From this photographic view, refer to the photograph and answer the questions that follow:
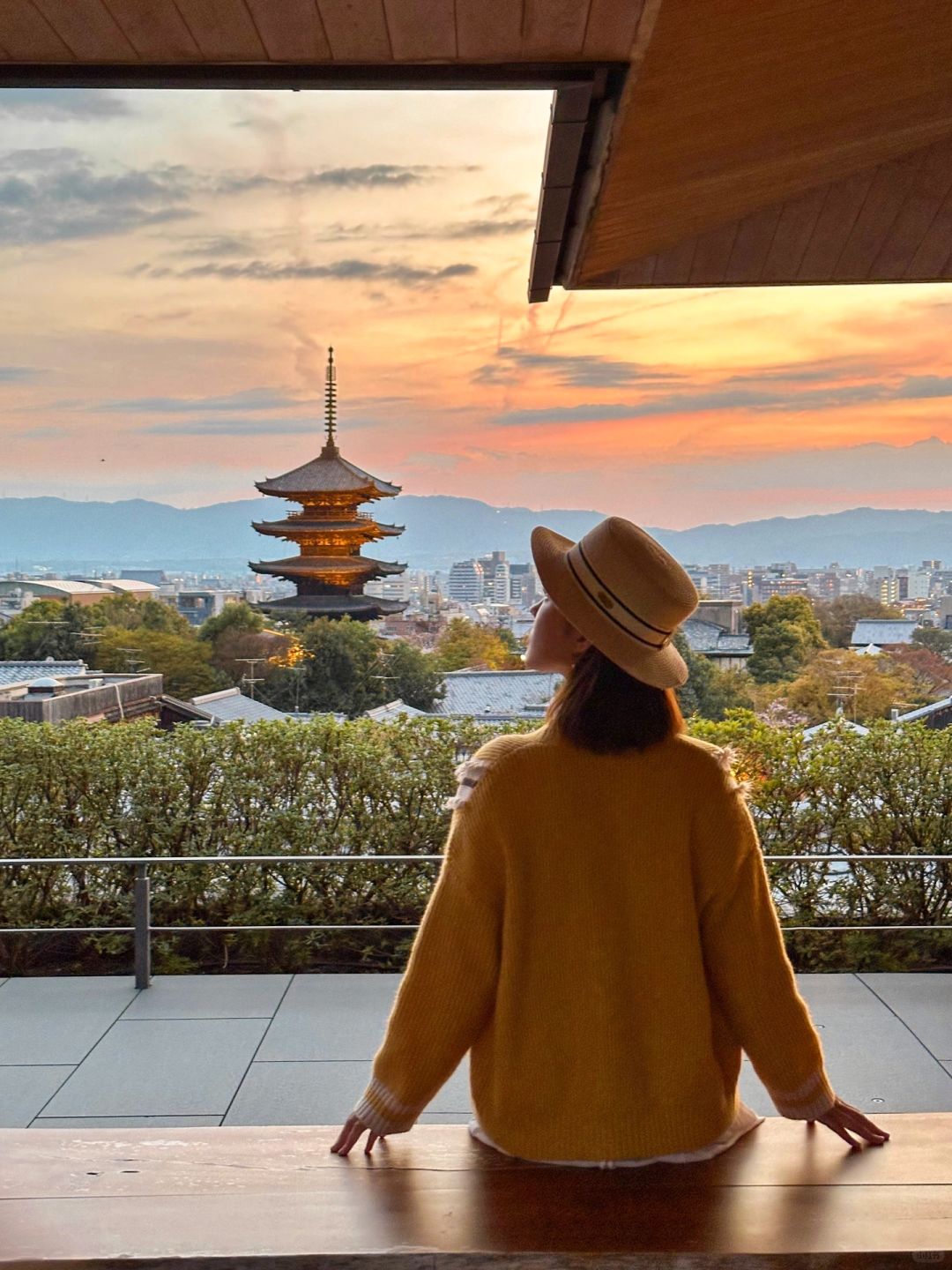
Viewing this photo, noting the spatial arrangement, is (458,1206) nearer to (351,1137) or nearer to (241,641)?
(351,1137)

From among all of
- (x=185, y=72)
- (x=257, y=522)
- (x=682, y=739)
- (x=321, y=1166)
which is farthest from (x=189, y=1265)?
(x=257, y=522)

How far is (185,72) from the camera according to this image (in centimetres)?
266

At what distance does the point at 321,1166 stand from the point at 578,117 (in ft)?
Answer: 7.59

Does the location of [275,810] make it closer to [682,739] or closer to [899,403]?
[682,739]

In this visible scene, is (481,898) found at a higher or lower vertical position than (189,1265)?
higher

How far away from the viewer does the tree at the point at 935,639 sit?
6.89 meters

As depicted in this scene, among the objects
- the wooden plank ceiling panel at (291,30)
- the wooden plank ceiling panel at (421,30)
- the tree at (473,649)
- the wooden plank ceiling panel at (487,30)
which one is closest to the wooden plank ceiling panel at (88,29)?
the wooden plank ceiling panel at (291,30)

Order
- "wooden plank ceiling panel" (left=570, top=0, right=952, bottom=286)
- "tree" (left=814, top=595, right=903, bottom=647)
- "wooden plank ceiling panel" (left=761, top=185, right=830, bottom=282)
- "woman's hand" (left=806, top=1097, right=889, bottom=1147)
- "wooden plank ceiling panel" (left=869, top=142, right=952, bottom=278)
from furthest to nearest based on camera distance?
Result: "tree" (left=814, top=595, right=903, bottom=647)
"wooden plank ceiling panel" (left=761, top=185, right=830, bottom=282)
"wooden plank ceiling panel" (left=869, top=142, right=952, bottom=278)
"wooden plank ceiling panel" (left=570, top=0, right=952, bottom=286)
"woman's hand" (left=806, top=1097, right=889, bottom=1147)

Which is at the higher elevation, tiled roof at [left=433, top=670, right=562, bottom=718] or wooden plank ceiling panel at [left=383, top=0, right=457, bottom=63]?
wooden plank ceiling panel at [left=383, top=0, right=457, bottom=63]

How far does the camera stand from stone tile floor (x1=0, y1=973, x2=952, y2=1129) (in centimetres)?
366

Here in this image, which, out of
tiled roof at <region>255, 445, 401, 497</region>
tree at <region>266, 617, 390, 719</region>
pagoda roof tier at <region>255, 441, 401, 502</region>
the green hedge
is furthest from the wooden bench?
tiled roof at <region>255, 445, 401, 497</region>

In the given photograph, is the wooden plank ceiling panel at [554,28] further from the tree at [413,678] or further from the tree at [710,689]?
the tree at [413,678]

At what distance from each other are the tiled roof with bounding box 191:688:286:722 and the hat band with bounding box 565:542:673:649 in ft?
16.9

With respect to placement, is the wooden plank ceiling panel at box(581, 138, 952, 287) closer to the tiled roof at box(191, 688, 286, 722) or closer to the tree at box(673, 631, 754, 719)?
the tree at box(673, 631, 754, 719)
